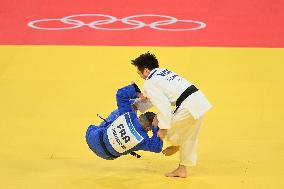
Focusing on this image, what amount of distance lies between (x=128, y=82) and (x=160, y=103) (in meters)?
3.41

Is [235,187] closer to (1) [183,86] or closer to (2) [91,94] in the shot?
(1) [183,86]

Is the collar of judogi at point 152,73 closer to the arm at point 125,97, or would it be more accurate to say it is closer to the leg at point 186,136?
the arm at point 125,97

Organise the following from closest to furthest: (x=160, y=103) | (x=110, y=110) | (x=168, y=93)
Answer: (x=160, y=103) → (x=168, y=93) → (x=110, y=110)

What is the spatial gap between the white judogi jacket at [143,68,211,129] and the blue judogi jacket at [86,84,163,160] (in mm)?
338

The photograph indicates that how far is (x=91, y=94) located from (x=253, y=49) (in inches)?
112

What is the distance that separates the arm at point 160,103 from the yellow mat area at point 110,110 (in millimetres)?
748

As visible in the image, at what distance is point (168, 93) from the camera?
7.88 metres

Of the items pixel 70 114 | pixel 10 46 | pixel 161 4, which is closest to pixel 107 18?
pixel 161 4

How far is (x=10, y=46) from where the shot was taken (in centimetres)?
1231

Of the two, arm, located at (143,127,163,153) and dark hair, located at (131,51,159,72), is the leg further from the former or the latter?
dark hair, located at (131,51,159,72)

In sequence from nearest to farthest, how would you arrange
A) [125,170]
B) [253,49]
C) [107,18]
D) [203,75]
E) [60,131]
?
[125,170] < [60,131] < [203,75] < [253,49] < [107,18]

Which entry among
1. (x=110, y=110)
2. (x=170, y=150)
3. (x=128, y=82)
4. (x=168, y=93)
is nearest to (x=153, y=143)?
(x=170, y=150)

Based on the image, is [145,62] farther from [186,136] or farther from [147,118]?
[186,136]

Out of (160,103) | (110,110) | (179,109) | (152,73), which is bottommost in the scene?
(110,110)
